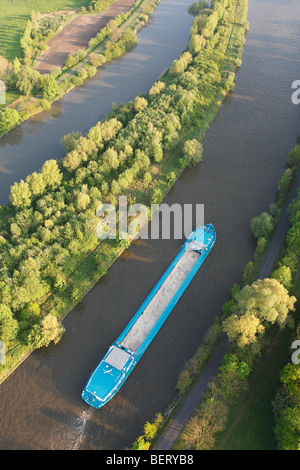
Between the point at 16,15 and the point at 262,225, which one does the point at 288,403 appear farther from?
the point at 16,15

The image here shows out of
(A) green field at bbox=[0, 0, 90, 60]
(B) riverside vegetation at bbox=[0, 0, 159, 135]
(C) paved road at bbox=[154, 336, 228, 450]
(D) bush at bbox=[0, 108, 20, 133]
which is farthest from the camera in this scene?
(A) green field at bbox=[0, 0, 90, 60]

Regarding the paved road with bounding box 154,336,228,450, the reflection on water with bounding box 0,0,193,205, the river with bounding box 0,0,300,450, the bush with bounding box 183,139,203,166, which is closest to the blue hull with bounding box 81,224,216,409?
the river with bounding box 0,0,300,450

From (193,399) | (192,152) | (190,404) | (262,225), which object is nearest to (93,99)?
(192,152)

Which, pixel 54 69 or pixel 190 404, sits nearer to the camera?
pixel 190 404

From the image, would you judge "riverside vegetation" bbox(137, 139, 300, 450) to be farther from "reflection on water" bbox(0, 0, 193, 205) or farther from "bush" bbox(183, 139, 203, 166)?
"reflection on water" bbox(0, 0, 193, 205)

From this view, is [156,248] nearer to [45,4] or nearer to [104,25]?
[104,25]

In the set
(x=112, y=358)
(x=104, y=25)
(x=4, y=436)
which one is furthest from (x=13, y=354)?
(x=104, y=25)

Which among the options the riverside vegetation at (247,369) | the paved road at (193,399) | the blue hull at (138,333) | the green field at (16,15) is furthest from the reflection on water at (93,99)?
the paved road at (193,399)
